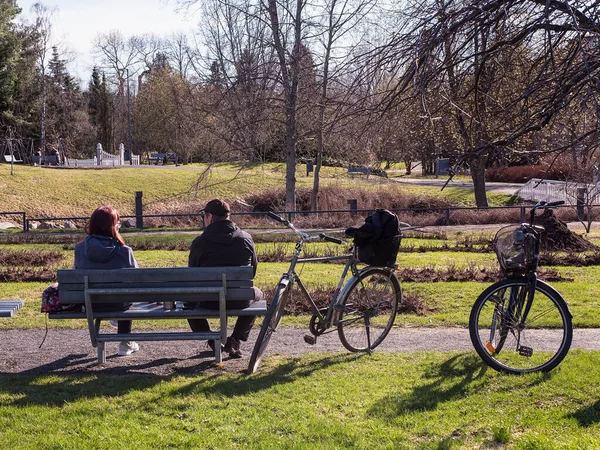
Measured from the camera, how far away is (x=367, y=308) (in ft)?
22.3

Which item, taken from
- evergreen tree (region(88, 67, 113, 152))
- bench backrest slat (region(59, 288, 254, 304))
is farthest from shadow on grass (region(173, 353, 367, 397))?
evergreen tree (region(88, 67, 113, 152))

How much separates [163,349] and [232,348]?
76cm

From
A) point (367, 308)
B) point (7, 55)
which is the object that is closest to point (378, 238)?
point (367, 308)

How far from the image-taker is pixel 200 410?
5156 mm

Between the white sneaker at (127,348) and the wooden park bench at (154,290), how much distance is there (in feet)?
1.67

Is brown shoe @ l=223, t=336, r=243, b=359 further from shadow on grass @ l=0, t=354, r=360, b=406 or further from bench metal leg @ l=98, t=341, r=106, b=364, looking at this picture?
bench metal leg @ l=98, t=341, r=106, b=364

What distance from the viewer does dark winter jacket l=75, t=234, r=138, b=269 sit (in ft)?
21.5

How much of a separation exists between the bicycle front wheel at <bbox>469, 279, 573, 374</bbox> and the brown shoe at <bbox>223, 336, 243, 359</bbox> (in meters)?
2.15

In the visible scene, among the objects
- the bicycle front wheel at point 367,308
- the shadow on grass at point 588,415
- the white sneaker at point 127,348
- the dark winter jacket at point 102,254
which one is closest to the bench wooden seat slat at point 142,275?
the dark winter jacket at point 102,254

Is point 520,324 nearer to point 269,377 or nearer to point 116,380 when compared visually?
point 269,377

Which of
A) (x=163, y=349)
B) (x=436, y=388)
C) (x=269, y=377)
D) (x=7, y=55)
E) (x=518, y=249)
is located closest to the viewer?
(x=436, y=388)

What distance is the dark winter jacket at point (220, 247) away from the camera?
22.2ft

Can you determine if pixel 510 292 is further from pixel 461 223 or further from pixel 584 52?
pixel 461 223

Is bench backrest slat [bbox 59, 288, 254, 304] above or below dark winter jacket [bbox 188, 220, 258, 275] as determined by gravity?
below
